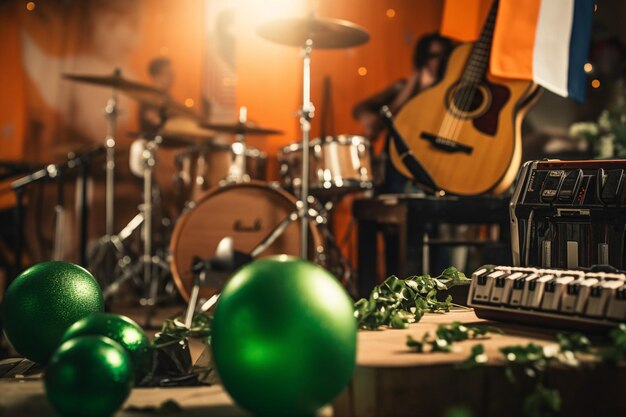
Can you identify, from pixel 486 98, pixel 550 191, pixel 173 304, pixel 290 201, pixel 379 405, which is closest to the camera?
pixel 379 405

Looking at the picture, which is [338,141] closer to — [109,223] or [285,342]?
[109,223]

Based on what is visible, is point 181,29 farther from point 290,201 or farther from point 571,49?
point 571,49

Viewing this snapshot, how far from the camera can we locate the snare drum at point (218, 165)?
446 centimetres

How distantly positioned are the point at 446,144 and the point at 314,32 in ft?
3.68

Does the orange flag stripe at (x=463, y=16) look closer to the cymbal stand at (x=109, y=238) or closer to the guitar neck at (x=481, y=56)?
the guitar neck at (x=481, y=56)

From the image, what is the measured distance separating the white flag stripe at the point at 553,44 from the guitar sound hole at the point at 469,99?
14.1 inches

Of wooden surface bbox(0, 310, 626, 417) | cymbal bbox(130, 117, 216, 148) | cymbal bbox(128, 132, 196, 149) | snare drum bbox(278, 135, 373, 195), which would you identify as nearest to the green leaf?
wooden surface bbox(0, 310, 626, 417)

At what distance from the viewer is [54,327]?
152cm

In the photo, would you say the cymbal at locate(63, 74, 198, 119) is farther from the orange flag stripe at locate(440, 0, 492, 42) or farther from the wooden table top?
the wooden table top

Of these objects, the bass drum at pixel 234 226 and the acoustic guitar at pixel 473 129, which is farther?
the bass drum at pixel 234 226

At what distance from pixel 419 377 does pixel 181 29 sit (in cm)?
503

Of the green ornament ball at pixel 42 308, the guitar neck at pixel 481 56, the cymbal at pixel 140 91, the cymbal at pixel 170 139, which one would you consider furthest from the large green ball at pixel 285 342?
the cymbal at pixel 170 139

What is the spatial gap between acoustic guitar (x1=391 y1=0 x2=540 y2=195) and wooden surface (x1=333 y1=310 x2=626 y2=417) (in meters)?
1.87

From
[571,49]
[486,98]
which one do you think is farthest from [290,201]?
[571,49]
